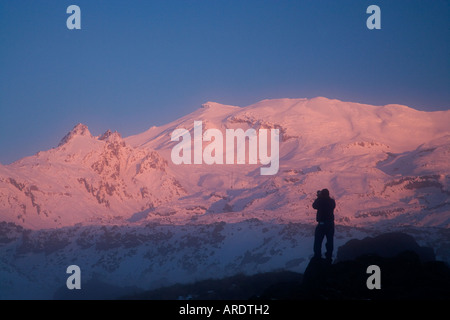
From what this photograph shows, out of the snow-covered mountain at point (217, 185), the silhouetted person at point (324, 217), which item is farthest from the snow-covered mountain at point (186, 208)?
the silhouetted person at point (324, 217)

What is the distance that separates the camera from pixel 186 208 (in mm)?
150875

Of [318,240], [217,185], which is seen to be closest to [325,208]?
[318,240]

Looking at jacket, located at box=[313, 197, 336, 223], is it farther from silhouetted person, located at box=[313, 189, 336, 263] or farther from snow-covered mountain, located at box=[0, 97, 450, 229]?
snow-covered mountain, located at box=[0, 97, 450, 229]

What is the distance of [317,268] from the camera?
22.2m

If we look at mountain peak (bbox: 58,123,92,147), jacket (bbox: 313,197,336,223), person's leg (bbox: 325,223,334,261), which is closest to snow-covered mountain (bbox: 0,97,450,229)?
mountain peak (bbox: 58,123,92,147)

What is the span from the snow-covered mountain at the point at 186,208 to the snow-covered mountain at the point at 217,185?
1.37ft

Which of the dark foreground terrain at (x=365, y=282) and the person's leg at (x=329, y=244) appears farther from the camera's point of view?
the person's leg at (x=329, y=244)

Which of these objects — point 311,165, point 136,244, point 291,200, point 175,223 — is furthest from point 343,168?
point 136,244

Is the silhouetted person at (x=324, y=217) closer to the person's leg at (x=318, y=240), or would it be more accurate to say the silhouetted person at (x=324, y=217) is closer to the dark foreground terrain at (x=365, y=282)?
the person's leg at (x=318, y=240)

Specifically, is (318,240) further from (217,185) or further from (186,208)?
(217,185)

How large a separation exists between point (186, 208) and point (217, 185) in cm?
2326

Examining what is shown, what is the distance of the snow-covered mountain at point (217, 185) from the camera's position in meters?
128

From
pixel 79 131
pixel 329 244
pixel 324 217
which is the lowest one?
pixel 329 244
